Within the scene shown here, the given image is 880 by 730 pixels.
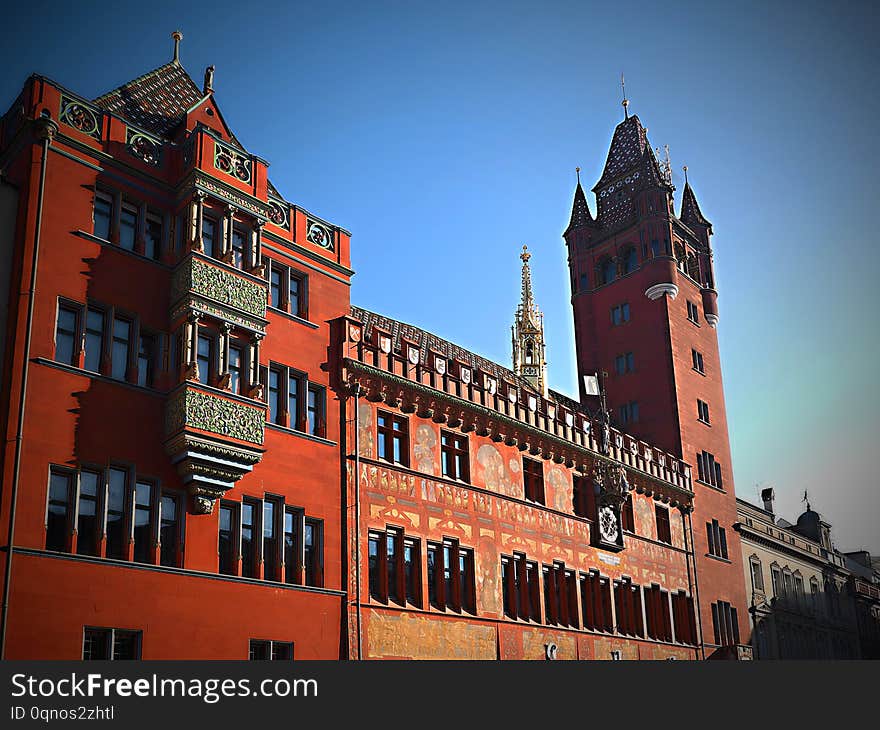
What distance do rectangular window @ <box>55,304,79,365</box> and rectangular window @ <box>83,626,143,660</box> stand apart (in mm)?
6175

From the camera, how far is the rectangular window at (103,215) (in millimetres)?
25062

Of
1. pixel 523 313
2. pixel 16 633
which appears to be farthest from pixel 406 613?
pixel 523 313

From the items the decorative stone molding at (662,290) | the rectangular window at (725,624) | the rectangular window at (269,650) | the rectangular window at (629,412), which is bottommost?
the rectangular window at (269,650)

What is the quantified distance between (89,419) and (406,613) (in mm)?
10657

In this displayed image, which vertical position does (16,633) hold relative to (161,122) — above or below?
below

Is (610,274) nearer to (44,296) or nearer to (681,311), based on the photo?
(681,311)

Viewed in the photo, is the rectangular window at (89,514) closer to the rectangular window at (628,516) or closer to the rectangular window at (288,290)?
the rectangular window at (288,290)

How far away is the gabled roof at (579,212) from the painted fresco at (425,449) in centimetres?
2704

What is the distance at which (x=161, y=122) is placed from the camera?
28.8 m

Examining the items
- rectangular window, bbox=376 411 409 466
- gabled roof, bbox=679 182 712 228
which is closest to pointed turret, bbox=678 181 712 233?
gabled roof, bbox=679 182 712 228

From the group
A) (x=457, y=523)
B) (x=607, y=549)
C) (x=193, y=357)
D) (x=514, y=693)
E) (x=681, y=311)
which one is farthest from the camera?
(x=681, y=311)

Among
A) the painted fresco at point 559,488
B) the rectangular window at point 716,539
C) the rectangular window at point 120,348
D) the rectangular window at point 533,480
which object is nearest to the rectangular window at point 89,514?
the rectangular window at point 120,348

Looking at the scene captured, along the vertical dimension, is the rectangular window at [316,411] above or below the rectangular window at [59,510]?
above

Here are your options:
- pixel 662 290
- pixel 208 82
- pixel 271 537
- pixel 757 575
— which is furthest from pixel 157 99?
pixel 757 575
